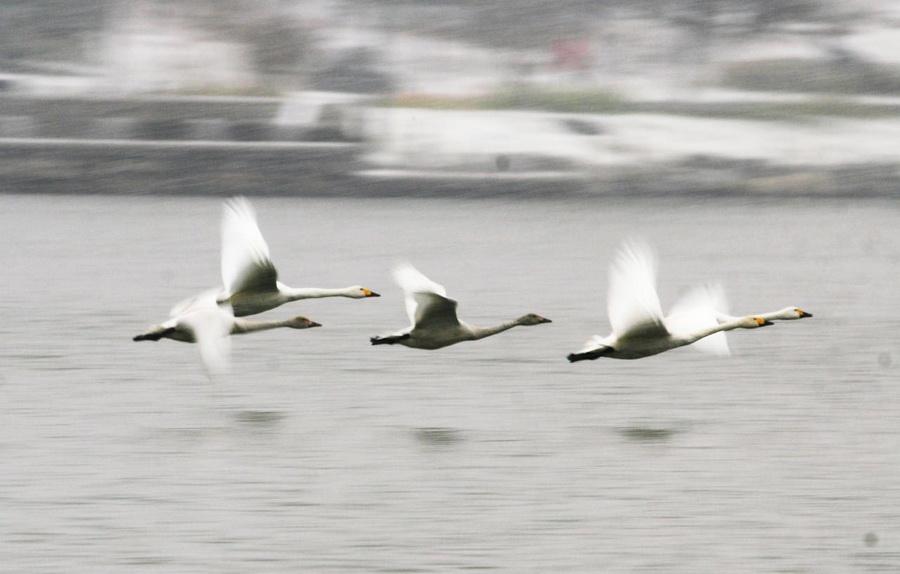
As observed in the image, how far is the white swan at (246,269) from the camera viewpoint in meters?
14.2

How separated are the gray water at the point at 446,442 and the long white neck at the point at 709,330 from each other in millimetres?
1303

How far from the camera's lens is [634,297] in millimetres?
13266

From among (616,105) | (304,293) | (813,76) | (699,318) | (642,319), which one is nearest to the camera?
(642,319)

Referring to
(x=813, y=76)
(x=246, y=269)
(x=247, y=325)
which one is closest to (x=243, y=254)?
(x=246, y=269)

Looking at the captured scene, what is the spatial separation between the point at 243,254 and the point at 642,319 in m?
3.26

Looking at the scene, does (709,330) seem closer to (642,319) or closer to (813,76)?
(642,319)

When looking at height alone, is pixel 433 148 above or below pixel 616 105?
above

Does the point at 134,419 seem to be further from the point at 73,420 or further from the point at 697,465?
the point at 697,465

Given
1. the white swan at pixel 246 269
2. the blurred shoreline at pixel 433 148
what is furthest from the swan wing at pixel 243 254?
the blurred shoreline at pixel 433 148

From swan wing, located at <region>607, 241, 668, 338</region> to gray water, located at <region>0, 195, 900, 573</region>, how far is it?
1449 mm

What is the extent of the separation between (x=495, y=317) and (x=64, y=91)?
6479cm

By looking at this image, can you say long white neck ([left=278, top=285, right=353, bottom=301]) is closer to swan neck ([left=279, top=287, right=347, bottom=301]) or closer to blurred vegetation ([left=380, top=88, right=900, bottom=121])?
swan neck ([left=279, top=287, right=347, bottom=301])

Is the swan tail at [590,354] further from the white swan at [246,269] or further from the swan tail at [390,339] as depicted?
the white swan at [246,269]

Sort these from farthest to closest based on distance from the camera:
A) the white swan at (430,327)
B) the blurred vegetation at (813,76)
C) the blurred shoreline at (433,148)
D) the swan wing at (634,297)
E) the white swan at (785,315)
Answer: the blurred vegetation at (813,76) < the blurred shoreline at (433,148) < the white swan at (785,315) < the white swan at (430,327) < the swan wing at (634,297)
